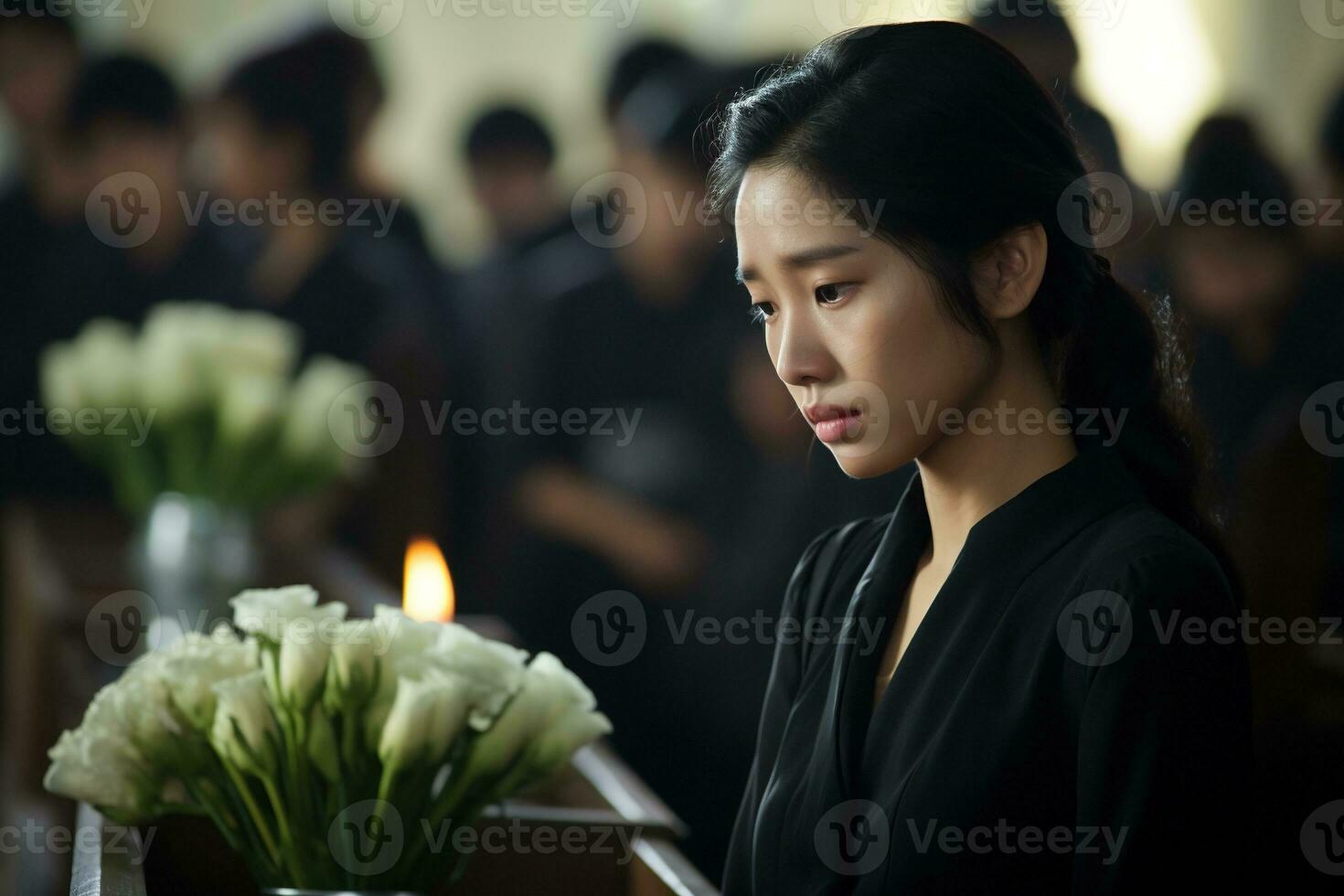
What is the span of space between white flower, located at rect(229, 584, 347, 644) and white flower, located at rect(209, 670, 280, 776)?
0.03 metres

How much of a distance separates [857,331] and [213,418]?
1.48 meters

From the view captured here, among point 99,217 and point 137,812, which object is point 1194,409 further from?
point 99,217

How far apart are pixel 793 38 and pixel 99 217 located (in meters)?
2.64

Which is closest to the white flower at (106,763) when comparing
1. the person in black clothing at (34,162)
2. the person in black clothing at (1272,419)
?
the person in black clothing at (1272,419)

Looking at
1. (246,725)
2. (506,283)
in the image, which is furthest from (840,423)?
(506,283)

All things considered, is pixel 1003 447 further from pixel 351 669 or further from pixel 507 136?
pixel 507 136

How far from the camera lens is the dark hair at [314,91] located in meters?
3.27

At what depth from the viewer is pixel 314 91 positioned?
3.39 meters

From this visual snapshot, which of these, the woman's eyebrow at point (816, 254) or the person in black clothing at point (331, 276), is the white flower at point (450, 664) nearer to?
the woman's eyebrow at point (816, 254)

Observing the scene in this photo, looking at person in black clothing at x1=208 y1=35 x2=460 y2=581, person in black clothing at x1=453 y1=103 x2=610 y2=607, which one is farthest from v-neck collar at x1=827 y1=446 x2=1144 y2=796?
person in black clothing at x1=208 y1=35 x2=460 y2=581

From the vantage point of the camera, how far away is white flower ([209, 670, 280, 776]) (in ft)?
2.52

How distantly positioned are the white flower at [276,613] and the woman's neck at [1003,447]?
0.39 metres

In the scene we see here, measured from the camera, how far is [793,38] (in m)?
5.07

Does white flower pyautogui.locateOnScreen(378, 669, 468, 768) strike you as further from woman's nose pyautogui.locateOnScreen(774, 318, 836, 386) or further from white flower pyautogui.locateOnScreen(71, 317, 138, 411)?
white flower pyautogui.locateOnScreen(71, 317, 138, 411)
